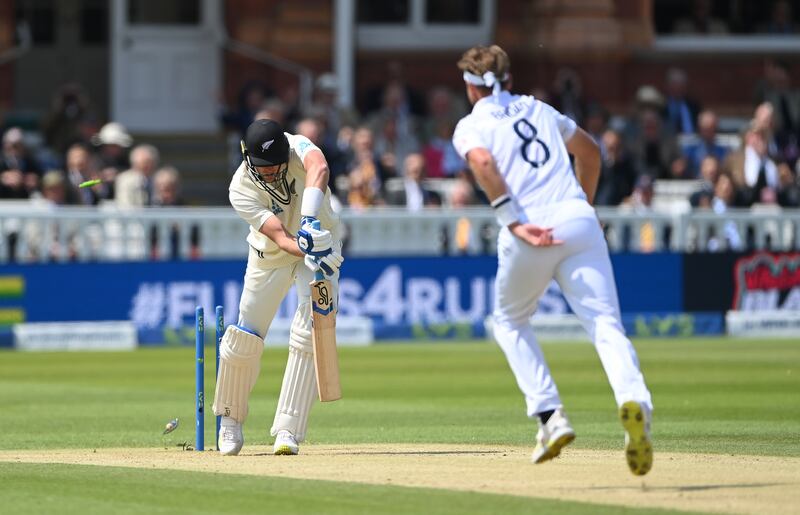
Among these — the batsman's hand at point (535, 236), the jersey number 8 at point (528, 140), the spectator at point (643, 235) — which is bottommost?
the spectator at point (643, 235)

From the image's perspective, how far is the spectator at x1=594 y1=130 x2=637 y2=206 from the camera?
21.8m

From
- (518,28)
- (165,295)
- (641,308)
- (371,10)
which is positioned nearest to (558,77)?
(518,28)

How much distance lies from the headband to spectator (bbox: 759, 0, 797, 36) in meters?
19.1

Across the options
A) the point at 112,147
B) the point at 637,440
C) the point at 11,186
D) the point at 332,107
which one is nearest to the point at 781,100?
the point at 332,107

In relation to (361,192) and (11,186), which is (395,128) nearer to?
(361,192)

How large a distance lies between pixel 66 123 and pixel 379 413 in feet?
34.7

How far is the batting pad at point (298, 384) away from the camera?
992cm

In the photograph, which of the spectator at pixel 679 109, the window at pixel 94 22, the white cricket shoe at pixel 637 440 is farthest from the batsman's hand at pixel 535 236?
the window at pixel 94 22

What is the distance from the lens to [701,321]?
20250 millimetres

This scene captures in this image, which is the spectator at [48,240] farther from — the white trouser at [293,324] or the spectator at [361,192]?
the white trouser at [293,324]

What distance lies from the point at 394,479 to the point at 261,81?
15.8m

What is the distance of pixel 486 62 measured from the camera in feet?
28.4

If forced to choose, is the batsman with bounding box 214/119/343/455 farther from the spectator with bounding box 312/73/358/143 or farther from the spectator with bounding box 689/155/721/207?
the spectator with bounding box 312/73/358/143

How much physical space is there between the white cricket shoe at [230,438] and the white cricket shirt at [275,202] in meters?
0.91
